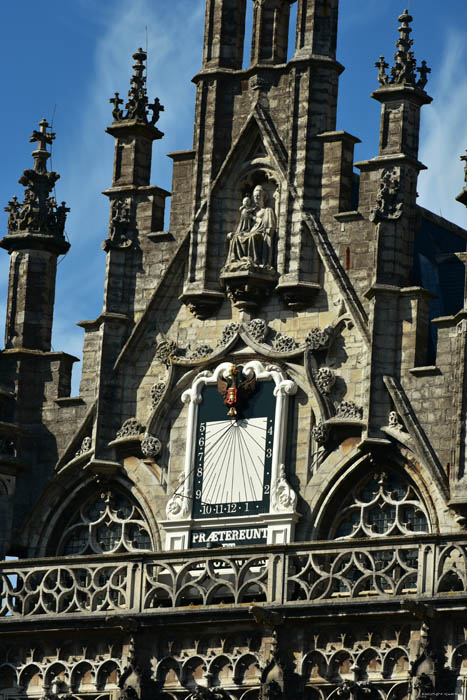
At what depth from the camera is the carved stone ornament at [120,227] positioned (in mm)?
57125

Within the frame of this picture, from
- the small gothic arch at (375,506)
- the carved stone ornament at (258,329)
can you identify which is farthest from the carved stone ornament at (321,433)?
the carved stone ornament at (258,329)

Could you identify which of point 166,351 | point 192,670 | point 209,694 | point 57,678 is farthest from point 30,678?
point 166,351

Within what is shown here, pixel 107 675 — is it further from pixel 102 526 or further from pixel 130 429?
pixel 130 429

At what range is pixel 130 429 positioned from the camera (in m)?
56.1

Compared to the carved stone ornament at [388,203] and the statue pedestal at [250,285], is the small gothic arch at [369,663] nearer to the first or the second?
the statue pedestal at [250,285]

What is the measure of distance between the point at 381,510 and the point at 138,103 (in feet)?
30.4

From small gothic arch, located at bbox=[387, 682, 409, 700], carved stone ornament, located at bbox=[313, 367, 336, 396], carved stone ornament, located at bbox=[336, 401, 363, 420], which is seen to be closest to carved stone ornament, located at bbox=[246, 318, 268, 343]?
carved stone ornament, located at bbox=[313, 367, 336, 396]

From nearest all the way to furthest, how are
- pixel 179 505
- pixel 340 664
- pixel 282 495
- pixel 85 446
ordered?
pixel 340 664, pixel 282 495, pixel 179 505, pixel 85 446

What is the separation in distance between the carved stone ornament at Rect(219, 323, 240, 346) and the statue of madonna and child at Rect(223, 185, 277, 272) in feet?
3.20

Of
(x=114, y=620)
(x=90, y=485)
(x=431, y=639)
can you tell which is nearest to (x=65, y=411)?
(x=90, y=485)

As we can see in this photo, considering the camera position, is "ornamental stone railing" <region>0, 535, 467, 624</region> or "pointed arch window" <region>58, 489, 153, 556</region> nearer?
"ornamental stone railing" <region>0, 535, 467, 624</region>

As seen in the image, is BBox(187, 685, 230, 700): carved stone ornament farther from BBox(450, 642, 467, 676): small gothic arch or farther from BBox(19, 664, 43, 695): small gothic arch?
BBox(450, 642, 467, 676): small gothic arch

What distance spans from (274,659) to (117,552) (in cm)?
474

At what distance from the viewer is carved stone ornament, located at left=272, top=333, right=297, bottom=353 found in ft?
180
